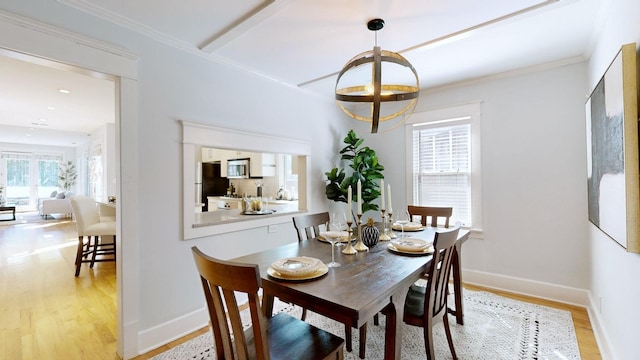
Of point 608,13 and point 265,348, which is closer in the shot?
point 265,348

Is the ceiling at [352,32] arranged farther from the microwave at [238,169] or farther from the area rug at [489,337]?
the microwave at [238,169]

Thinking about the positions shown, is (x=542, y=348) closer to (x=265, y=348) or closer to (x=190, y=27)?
(x=265, y=348)

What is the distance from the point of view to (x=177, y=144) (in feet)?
7.84

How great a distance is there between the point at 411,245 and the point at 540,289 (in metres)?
2.17

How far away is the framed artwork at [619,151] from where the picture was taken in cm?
130

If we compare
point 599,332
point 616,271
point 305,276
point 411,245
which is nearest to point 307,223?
point 411,245

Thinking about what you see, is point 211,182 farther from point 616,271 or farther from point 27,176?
point 27,176

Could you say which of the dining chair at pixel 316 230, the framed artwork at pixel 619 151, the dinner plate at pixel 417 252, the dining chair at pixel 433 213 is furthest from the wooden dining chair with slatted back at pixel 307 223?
the framed artwork at pixel 619 151

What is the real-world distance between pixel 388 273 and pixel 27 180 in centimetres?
1353

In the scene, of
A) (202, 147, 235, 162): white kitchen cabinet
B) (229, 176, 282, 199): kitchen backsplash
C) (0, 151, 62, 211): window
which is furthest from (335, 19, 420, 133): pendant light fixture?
(0, 151, 62, 211): window

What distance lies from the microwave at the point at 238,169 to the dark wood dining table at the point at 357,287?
405 centimetres

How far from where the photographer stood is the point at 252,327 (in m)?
1.15

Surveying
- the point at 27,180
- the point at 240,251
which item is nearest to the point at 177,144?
the point at 240,251

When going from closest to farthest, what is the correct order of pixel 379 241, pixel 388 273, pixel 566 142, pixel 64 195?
pixel 388 273, pixel 379 241, pixel 566 142, pixel 64 195
